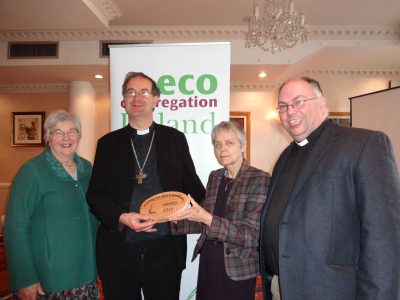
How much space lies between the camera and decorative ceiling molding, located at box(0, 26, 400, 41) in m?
5.93

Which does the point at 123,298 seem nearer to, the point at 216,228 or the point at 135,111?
the point at 216,228

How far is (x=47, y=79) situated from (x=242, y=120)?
4861 mm

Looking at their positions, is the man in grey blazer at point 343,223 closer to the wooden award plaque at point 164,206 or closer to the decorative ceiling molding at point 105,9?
the wooden award plaque at point 164,206

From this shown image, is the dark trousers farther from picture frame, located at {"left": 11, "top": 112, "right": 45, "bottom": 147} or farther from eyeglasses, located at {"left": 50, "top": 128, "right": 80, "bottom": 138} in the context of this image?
picture frame, located at {"left": 11, "top": 112, "right": 45, "bottom": 147}

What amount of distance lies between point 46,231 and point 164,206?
0.83m

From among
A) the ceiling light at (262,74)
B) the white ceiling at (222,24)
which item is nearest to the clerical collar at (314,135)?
the white ceiling at (222,24)

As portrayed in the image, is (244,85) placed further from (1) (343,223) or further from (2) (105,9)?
(1) (343,223)

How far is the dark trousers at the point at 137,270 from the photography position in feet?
6.11

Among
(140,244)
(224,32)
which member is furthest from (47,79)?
(140,244)

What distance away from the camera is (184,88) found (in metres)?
2.74

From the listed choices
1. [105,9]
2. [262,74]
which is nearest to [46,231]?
[105,9]

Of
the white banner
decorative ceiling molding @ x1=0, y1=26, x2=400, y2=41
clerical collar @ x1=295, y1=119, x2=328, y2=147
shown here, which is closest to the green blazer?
the white banner

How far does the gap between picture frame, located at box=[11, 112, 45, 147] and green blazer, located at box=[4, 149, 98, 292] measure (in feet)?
21.3

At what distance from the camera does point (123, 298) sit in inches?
73.9
